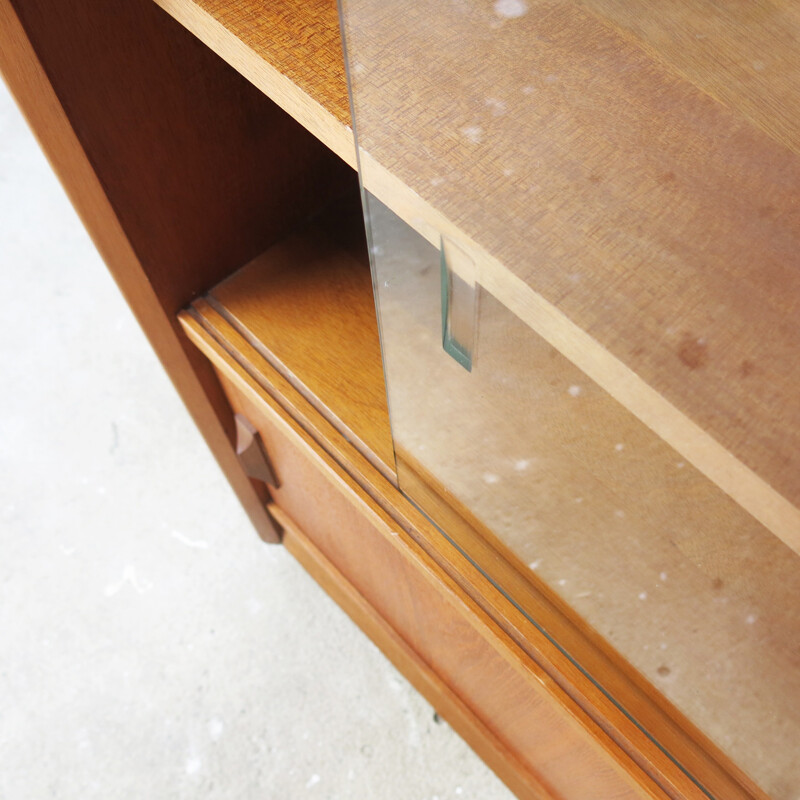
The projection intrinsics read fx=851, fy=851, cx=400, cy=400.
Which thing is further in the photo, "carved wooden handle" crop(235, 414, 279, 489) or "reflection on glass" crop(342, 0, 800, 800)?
"carved wooden handle" crop(235, 414, 279, 489)

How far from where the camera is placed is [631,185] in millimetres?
292

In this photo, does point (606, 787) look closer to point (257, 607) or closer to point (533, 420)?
point (533, 420)

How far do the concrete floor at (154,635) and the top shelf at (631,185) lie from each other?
0.77 metres

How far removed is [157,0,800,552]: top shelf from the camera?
0.26 m

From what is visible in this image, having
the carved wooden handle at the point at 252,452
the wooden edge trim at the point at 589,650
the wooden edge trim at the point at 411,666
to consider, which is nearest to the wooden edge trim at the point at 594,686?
the wooden edge trim at the point at 589,650

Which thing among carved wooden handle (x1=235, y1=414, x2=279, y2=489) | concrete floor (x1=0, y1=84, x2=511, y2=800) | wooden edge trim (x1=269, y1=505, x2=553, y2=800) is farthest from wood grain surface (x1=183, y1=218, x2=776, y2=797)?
concrete floor (x1=0, y1=84, x2=511, y2=800)

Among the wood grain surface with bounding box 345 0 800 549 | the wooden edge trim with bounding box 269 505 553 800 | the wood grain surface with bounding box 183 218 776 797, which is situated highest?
the wood grain surface with bounding box 345 0 800 549

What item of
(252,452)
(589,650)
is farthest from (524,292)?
(252,452)

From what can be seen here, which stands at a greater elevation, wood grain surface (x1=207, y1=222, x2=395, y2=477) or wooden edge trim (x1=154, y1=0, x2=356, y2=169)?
wooden edge trim (x1=154, y1=0, x2=356, y2=169)

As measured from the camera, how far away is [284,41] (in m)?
0.41

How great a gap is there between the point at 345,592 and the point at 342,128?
65cm

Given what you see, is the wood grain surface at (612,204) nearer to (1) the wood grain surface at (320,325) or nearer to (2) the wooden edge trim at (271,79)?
(2) the wooden edge trim at (271,79)

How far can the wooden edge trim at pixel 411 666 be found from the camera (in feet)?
2.69

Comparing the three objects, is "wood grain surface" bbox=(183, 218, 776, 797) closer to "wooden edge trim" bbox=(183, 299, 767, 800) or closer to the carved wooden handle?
"wooden edge trim" bbox=(183, 299, 767, 800)
